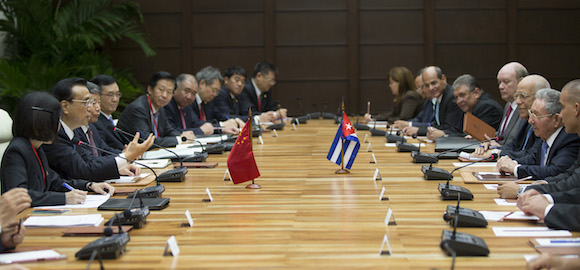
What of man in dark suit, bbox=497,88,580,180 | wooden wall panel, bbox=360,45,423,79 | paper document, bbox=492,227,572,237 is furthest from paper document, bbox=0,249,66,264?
wooden wall panel, bbox=360,45,423,79

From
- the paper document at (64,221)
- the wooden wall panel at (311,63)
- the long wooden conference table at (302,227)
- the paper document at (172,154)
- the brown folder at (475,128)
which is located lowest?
the long wooden conference table at (302,227)

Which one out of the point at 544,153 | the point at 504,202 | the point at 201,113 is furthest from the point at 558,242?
the point at 201,113

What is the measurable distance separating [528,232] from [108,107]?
360cm

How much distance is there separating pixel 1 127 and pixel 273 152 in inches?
88.3

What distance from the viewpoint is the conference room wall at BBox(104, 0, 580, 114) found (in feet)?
35.7

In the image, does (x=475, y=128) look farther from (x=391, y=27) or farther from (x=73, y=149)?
(x=391, y=27)

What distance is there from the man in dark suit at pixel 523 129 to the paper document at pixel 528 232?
2.00 m

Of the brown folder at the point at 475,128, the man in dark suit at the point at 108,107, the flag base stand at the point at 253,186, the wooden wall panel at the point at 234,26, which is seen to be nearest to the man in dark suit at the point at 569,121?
the flag base stand at the point at 253,186

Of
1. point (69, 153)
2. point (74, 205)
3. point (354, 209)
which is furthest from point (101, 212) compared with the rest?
point (354, 209)

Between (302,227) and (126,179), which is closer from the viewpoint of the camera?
(302,227)

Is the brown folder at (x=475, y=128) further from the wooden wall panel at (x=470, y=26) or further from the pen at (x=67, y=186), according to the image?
the wooden wall panel at (x=470, y=26)

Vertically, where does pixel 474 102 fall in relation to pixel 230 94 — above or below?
below

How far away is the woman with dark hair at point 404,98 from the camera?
Result: 8.71 meters

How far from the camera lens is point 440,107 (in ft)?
24.2
